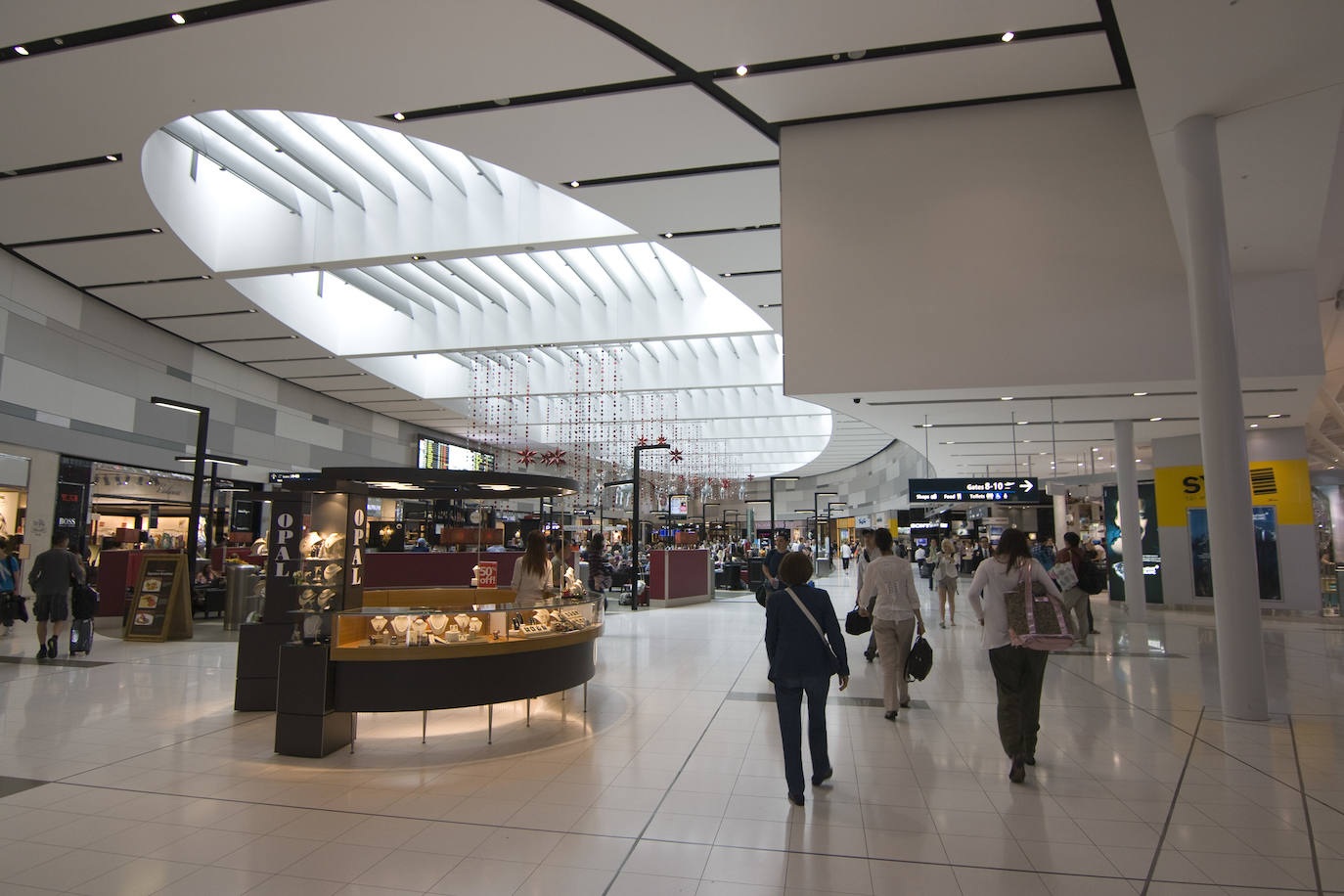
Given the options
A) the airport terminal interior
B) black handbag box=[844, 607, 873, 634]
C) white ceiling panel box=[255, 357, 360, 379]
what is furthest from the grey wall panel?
black handbag box=[844, 607, 873, 634]

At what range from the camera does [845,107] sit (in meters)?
8.19

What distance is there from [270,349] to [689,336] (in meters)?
9.54

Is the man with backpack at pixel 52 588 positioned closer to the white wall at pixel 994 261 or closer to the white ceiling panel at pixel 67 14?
the white ceiling panel at pixel 67 14

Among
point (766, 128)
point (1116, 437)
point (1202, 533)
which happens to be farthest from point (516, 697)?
point (1202, 533)

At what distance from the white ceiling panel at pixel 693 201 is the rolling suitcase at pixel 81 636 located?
846 cm

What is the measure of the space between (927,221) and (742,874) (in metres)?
7.17

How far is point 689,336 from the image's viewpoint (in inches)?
601

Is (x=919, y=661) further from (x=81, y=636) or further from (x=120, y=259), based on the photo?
(x=120, y=259)

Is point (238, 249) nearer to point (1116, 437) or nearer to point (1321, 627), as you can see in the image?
point (1116, 437)

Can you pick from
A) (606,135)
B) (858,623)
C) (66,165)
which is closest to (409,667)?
(858,623)

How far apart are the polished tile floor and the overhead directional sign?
5.78 meters

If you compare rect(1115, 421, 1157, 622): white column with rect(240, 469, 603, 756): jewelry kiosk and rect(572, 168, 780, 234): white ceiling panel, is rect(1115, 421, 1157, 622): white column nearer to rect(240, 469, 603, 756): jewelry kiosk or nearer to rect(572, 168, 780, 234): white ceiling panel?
rect(572, 168, 780, 234): white ceiling panel

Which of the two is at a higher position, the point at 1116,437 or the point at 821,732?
the point at 1116,437

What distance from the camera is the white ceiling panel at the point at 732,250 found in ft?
34.6
